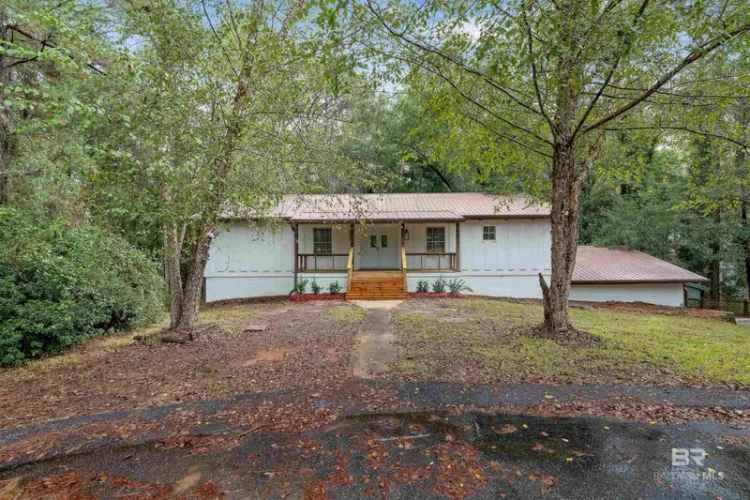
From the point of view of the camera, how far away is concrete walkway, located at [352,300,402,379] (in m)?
5.83

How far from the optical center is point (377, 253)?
57.4 feet

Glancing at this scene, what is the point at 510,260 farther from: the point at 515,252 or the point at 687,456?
the point at 687,456

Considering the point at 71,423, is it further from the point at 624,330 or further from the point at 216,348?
the point at 624,330

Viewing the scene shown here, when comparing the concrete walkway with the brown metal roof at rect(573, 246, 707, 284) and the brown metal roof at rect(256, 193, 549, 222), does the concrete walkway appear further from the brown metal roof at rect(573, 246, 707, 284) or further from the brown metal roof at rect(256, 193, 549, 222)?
the brown metal roof at rect(573, 246, 707, 284)

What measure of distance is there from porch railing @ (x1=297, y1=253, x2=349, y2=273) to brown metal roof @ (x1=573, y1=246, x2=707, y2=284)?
32.8 feet

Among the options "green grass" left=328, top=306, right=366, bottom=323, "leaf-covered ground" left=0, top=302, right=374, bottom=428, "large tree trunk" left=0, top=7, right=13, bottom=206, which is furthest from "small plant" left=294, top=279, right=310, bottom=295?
"large tree trunk" left=0, top=7, right=13, bottom=206

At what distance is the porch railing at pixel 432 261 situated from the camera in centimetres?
1568

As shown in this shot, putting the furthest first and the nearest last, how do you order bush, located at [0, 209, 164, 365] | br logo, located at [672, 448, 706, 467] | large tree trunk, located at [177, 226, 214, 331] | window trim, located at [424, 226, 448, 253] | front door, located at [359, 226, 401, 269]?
front door, located at [359, 226, 401, 269] → window trim, located at [424, 226, 448, 253] → large tree trunk, located at [177, 226, 214, 331] → bush, located at [0, 209, 164, 365] → br logo, located at [672, 448, 706, 467]

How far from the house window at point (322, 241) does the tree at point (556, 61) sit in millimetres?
9109

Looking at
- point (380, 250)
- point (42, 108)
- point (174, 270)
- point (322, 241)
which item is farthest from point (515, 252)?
point (42, 108)

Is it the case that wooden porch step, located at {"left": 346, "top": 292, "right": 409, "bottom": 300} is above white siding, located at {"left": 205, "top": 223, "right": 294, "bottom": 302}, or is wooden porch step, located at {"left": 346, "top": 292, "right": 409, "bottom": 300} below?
below

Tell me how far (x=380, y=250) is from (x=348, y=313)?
676 cm

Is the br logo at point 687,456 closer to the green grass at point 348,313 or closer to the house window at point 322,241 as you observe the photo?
the green grass at point 348,313

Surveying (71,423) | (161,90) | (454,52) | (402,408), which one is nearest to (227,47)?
(161,90)
